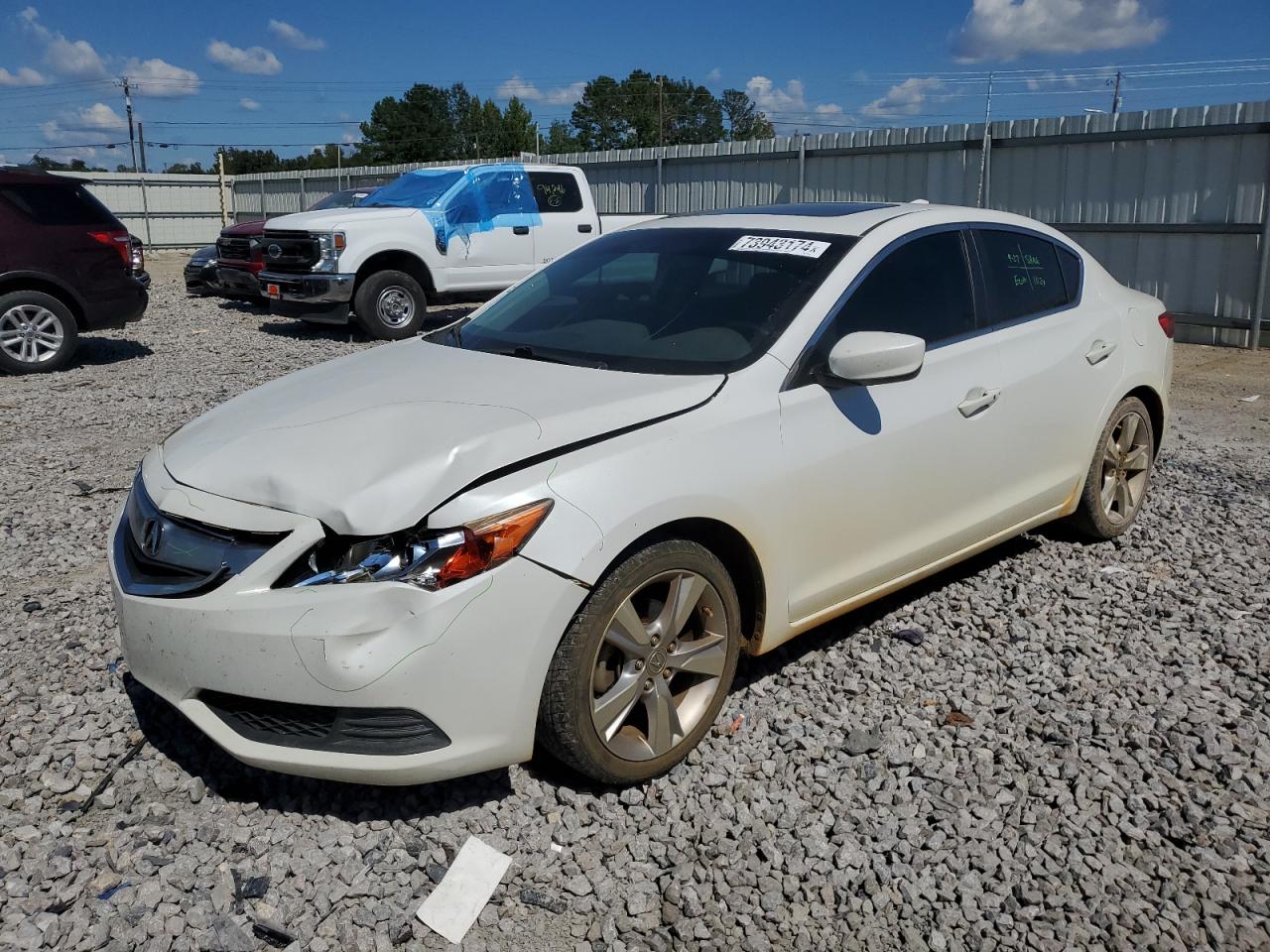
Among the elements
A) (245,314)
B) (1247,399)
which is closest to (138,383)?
(245,314)

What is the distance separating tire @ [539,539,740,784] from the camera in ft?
9.79

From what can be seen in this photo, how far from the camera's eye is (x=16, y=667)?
4.09m

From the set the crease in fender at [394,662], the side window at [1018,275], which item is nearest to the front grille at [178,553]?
the crease in fender at [394,662]

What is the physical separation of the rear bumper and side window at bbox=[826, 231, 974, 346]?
9.25 m

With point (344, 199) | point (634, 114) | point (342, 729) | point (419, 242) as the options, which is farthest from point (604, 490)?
point (634, 114)

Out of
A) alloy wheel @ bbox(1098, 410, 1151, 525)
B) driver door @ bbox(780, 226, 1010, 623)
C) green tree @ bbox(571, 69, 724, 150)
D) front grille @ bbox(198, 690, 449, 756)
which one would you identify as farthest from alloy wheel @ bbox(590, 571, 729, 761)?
green tree @ bbox(571, 69, 724, 150)

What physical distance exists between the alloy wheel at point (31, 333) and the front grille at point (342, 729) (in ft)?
30.4

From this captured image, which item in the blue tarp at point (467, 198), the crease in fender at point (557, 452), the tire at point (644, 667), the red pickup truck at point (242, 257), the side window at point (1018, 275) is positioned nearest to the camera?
the crease in fender at point (557, 452)

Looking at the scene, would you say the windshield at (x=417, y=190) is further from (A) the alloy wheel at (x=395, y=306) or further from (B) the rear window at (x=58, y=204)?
(B) the rear window at (x=58, y=204)

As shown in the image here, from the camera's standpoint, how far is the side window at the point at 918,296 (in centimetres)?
390

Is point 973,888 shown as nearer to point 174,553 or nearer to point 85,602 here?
point 174,553

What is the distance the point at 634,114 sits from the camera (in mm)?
96312

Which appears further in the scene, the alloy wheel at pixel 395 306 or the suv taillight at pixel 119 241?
the alloy wheel at pixel 395 306

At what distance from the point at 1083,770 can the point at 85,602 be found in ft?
12.9
